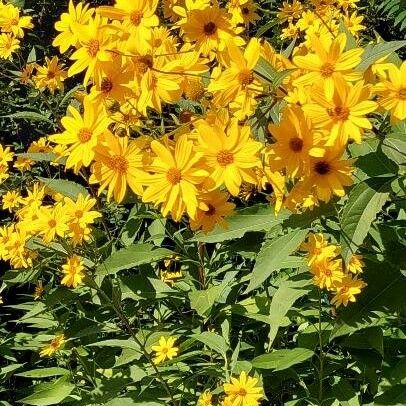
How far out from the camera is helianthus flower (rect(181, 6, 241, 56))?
1.22 metres

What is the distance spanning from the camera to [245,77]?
1119 millimetres

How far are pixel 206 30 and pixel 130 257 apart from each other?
36.2 inches

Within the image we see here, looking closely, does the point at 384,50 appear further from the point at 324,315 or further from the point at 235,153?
the point at 324,315

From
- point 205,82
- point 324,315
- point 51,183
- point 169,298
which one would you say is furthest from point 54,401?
point 205,82

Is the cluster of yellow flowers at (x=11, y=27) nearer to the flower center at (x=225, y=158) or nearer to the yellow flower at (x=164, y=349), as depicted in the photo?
the yellow flower at (x=164, y=349)

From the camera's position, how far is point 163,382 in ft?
6.18

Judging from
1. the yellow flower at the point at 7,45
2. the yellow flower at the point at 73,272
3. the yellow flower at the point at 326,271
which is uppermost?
the yellow flower at the point at 7,45

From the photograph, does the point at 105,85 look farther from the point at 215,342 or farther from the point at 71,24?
the point at 215,342

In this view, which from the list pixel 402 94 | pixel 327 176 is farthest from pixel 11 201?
pixel 402 94

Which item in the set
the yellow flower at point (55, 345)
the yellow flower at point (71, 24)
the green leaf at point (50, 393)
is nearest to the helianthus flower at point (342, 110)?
the yellow flower at point (71, 24)

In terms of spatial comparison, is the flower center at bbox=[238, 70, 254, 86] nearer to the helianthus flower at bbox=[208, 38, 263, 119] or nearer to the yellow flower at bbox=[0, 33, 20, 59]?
the helianthus flower at bbox=[208, 38, 263, 119]

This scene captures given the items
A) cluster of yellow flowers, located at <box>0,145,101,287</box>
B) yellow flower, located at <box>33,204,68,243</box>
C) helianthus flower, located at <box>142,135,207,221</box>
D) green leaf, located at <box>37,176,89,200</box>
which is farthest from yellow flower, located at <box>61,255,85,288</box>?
helianthus flower, located at <box>142,135,207,221</box>

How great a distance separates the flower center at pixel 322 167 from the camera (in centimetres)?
108

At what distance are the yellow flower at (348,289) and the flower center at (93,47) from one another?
2.62 feet
